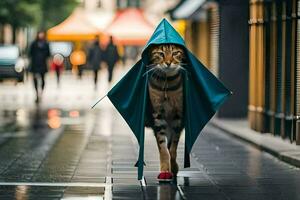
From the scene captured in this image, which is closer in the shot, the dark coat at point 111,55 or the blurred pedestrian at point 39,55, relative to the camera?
the blurred pedestrian at point 39,55

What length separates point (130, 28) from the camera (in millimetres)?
47406

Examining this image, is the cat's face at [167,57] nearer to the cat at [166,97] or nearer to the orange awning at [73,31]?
the cat at [166,97]

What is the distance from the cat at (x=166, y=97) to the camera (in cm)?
1142

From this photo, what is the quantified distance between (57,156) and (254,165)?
2.98 m

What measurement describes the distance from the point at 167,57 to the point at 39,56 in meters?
19.0

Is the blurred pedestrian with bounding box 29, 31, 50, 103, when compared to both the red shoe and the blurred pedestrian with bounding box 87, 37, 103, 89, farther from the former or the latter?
the red shoe

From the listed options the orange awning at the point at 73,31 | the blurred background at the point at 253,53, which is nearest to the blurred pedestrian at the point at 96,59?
the blurred background at the point at 253,53

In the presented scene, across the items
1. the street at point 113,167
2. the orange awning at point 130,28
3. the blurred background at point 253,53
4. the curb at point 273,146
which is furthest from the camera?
the orange awning at point 130,28

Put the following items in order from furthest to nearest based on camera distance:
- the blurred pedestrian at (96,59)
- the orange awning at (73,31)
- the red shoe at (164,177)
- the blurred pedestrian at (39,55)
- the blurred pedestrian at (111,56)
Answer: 1. the orange awning at (73,31)
2. the blurred pedestrian at (96,59)
3. the blurred pedestrian at (111,56)
4. the blurred pedestrian at (39,55)
5. the red shoe at (164,177)

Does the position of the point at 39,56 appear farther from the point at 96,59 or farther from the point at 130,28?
the point at 130,28

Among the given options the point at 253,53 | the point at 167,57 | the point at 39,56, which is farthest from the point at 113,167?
the point at 39,56

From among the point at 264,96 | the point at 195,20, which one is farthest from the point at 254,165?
the point at 195,20

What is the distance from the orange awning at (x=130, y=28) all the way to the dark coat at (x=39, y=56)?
16.5 meters

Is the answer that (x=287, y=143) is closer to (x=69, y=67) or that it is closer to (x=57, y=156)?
(x=57, y=156)
